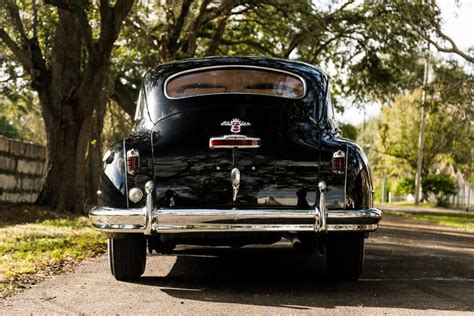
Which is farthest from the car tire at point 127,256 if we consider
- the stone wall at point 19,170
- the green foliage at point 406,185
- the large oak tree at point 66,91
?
the green foliage at point 406,185

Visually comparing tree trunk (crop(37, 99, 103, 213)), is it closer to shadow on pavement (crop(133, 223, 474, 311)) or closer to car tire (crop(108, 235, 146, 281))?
shadow on pavement (crop(133, 223, 474, 311))

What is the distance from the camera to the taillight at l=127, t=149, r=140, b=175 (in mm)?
6887

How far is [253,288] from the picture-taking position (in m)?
7.09

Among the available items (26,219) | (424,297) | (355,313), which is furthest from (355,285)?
(26,219)

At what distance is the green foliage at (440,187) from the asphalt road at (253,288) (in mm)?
45643

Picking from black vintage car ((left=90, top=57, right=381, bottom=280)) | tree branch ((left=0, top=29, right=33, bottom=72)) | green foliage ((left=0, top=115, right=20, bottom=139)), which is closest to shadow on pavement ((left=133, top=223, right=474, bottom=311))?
black vintage car ((left=90, top=57, right=381, bottom=280))

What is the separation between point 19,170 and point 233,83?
14271 mm

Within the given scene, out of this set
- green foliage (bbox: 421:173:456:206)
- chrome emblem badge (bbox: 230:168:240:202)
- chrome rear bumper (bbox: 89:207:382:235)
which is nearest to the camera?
chrome rear bumper (bbox: 89:207:382:235)

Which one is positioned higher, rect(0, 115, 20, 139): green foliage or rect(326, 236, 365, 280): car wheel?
rect(0, 115, 20, 139): green foliage

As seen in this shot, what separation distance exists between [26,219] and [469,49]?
52.2 feet

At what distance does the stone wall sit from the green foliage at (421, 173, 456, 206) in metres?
36.4

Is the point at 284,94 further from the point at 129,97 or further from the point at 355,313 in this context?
the point at 129,97

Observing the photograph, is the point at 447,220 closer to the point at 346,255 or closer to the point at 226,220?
the point at 346,255

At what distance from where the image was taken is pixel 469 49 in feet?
86.4
